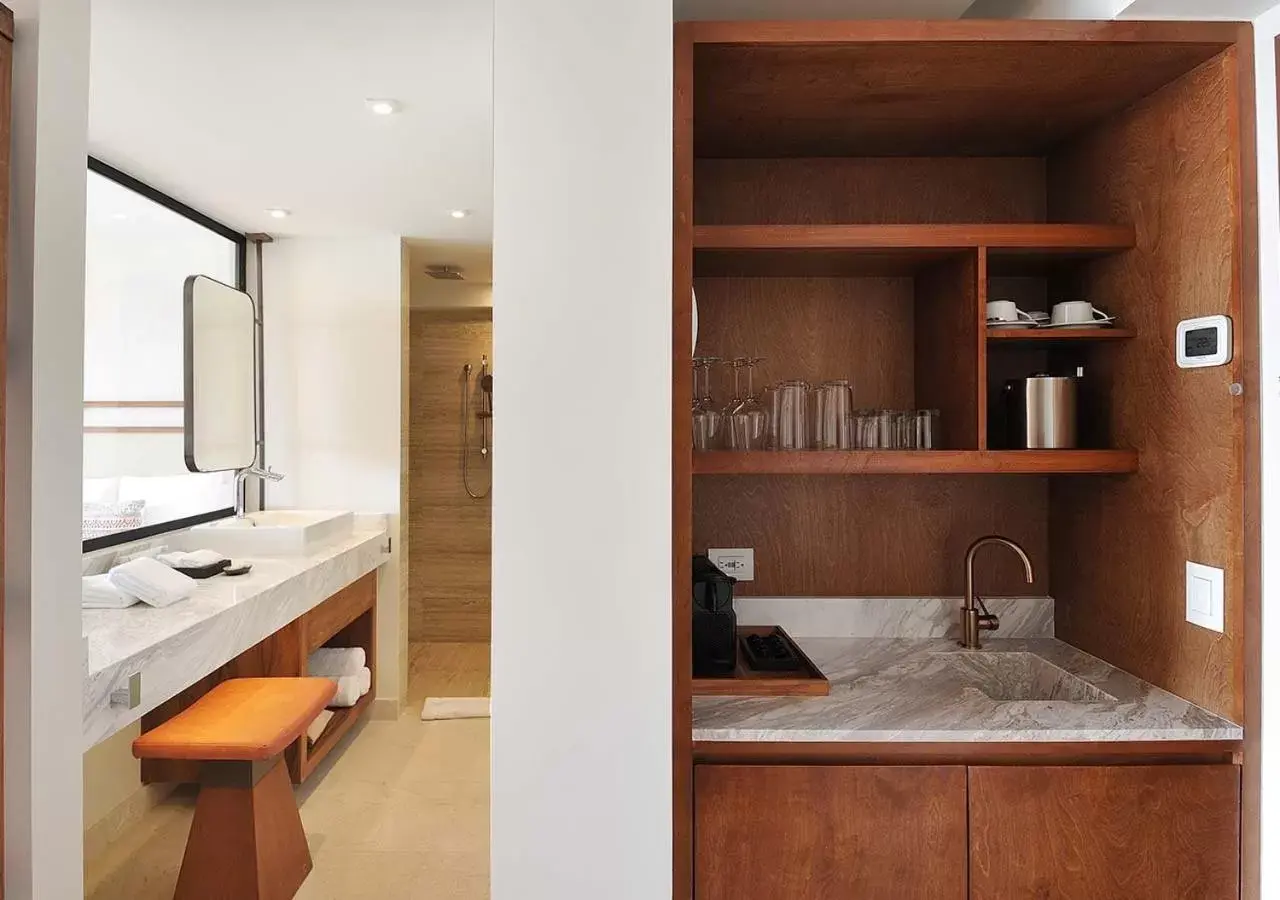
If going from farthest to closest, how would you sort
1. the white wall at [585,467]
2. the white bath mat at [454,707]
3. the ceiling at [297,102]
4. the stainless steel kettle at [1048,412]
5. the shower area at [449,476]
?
the shower area at [449,476] → the white bath mat at [454,707] → the ceiling at [297,102] → the stainless steel kettle at [1048,412] → the white wall at [585,467]

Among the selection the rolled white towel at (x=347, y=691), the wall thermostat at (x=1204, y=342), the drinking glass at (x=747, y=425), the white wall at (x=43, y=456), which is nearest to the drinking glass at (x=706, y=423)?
the drinking glass at (x=747, y=425)

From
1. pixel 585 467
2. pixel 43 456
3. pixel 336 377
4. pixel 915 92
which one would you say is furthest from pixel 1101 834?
pixel 336 377

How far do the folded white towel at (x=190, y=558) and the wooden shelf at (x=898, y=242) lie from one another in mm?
2475

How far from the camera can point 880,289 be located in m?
2.12

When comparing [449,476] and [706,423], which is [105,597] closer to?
[706,423]

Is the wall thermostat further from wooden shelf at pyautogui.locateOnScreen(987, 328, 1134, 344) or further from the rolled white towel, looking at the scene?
the rolled white towel

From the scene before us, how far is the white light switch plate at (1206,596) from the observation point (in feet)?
5.06

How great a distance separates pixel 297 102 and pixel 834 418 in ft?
6.42

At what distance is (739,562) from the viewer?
6.94 feet

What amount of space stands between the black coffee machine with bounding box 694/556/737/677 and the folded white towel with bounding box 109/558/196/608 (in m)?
1.98

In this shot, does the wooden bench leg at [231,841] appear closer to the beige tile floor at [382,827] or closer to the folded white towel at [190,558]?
the beige tile floor at [382,827]

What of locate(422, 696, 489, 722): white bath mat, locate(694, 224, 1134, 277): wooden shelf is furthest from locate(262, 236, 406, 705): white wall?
locate(694, 224, 1134, 277): wooden shelf

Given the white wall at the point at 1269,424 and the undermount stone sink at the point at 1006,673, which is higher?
the white wall at the point at 1269,424

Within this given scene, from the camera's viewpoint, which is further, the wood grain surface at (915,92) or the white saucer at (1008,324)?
the white saucer at (1008,324)
